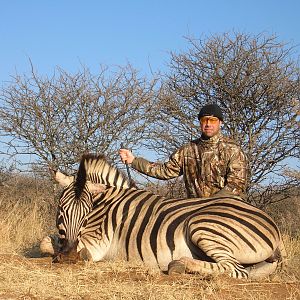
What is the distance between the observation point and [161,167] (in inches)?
256

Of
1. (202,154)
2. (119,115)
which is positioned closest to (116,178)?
(202,154)

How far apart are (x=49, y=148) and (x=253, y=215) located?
5166mm

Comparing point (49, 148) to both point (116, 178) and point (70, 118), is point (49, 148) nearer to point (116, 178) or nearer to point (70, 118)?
point (70, 118)

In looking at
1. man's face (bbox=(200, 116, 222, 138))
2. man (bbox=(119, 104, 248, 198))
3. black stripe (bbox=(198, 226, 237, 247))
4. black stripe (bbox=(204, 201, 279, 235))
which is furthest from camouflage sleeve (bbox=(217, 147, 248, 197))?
black stripe (bbox=(198, 226, 237, 247))

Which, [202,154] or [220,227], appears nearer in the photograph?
[220,227]

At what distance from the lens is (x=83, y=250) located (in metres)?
5.45

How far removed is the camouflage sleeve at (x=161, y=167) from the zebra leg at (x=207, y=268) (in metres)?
1.80

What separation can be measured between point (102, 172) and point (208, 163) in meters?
1.10

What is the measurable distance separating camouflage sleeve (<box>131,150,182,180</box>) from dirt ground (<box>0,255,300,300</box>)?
1572mm

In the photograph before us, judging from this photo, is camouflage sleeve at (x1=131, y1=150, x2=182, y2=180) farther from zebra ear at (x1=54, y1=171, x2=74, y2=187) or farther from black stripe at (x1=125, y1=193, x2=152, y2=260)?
zebra ear at (x1=54, y1=171, x2=74, y2=187)

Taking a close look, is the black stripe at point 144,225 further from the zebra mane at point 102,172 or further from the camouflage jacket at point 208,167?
the camouflage jacket at point 208,167

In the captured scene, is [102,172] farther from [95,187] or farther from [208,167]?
[208,167]

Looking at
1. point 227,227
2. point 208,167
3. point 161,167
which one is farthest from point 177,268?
point 161,167

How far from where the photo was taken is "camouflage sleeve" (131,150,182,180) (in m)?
6.47
